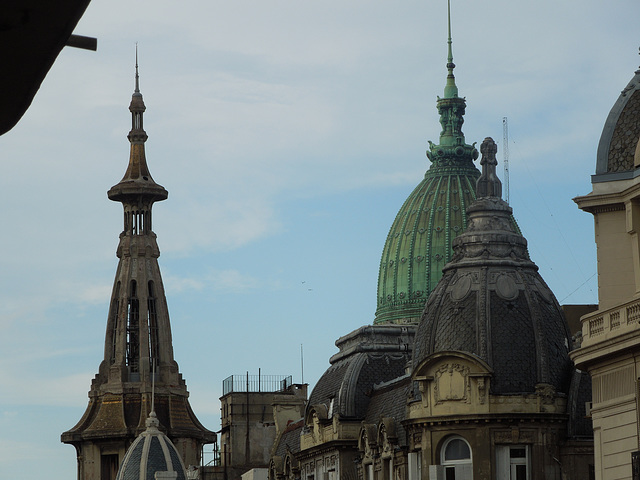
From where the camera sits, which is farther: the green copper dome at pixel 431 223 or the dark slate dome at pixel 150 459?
the green copper dome at pixel 431 223

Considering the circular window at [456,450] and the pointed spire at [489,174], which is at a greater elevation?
the pointed spire at [489,174]

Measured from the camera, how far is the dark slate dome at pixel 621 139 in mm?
46781

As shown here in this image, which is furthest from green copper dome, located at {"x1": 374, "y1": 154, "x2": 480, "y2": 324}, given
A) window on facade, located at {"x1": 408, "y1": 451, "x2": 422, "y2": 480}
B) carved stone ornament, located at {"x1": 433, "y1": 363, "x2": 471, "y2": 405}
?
carved stone ornament, located at {"x1": 433, "y1": 363, "x2": 471, "y2": 405}

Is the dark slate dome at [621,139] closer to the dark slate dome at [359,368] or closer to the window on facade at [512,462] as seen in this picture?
the window on facade at [512,462]

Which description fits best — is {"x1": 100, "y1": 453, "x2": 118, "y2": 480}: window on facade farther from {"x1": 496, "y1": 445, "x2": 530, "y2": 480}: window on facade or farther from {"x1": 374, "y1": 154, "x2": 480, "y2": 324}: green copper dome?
{"x1": 496, "y1": 445, "x2": 530, "y2": 480}: window on facade

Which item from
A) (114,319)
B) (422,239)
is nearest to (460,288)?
(422,239)

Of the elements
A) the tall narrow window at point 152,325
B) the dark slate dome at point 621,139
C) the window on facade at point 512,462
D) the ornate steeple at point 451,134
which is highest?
the ornate steeple at point 451,134

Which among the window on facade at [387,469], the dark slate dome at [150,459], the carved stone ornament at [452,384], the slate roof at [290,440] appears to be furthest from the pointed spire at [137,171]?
the carved stone ornament at [452,384]

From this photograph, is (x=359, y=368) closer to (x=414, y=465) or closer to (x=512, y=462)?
(x=414, y=465)

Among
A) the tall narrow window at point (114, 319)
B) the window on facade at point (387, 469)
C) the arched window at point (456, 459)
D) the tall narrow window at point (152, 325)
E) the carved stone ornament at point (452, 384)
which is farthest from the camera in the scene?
the tall narrow window at point (114, 319)

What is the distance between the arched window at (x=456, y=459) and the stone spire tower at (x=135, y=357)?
283 feet

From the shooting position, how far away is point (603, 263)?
47.1 meters

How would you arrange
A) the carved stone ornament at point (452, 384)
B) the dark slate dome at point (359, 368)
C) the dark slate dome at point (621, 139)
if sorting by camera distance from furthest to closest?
the dark slate dome at point (359, 368), the carved stone ornament at point (452, 384), the dark slate dome at point (621, 139)

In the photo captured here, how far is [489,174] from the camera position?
215 feet
